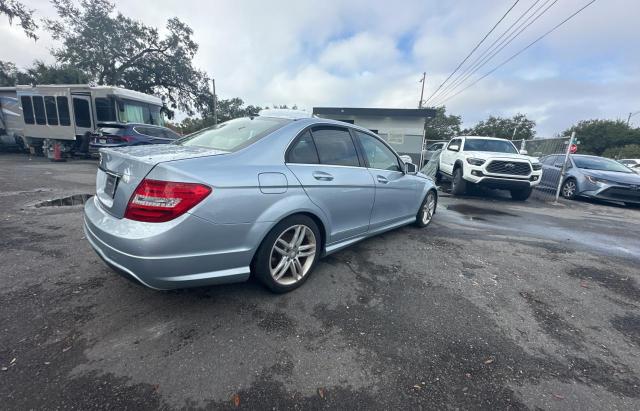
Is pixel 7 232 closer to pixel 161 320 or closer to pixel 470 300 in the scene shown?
pixel 161 320

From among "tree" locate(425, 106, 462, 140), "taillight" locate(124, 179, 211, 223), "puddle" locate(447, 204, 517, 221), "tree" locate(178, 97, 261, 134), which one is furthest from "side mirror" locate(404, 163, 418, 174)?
"tree" locate(425, 106, 462, 140)

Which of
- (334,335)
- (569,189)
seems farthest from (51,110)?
(569,189)

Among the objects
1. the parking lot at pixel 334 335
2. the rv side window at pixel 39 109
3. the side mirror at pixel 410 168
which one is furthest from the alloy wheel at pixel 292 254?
the rv side window at pixel 39 109

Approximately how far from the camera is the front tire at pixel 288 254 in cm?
237

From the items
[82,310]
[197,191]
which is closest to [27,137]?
[82,310]

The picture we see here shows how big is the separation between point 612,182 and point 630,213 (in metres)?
1.20

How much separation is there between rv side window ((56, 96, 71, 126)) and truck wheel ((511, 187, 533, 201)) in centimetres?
1772

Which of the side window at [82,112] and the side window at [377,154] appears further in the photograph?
the side window at [82,112]

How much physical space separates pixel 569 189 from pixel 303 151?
1120cm

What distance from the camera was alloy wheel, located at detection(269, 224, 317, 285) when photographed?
8.36 feet

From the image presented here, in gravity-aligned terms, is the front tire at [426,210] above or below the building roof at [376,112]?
below

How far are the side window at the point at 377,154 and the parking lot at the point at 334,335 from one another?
3.90ft

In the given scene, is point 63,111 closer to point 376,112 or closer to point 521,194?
point 376,112

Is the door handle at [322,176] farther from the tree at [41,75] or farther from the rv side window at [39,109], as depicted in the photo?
the tree at [41,75]
